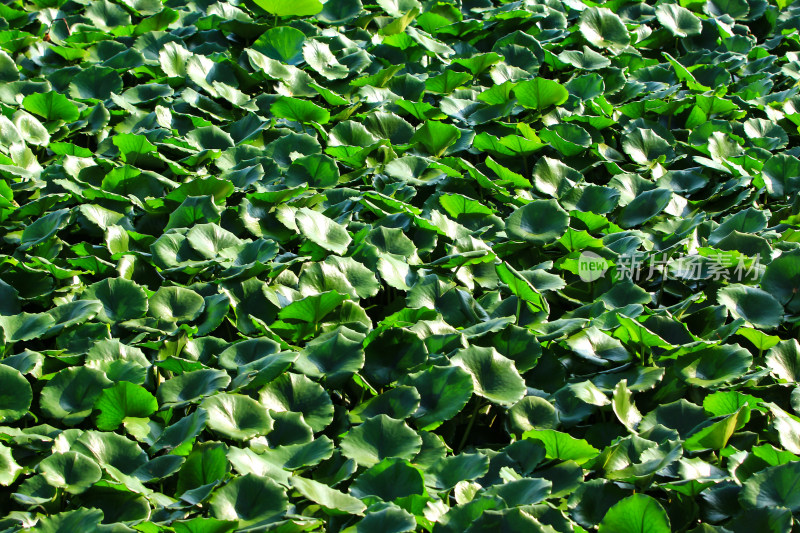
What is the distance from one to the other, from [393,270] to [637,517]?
2.46 feet

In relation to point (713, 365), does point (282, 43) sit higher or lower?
higher

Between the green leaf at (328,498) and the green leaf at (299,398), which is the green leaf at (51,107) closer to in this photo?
the green leaf at (299,398)

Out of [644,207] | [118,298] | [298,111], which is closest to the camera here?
[118,298]

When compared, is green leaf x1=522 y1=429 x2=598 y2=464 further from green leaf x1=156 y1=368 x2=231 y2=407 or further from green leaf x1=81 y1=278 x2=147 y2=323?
green leaf x1=81 y1=278 x2=147 y2=323

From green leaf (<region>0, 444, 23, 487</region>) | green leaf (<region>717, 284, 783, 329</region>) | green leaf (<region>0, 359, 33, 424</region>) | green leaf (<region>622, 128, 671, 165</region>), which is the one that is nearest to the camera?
green leaf (<region>0, 444, 23, 487</region>)

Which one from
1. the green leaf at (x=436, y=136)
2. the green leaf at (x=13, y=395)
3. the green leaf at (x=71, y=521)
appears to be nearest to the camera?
the green leaf at (x=71, y=521)

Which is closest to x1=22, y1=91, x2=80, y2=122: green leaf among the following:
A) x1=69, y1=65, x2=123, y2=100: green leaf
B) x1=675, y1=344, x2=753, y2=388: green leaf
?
x1=69, y1=65, x2=123, y2=100: green leaf

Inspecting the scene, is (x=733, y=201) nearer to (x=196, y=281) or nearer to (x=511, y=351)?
(x=511, y=351)

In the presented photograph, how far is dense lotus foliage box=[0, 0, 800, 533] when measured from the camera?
4.36 ft

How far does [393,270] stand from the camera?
1789 mm

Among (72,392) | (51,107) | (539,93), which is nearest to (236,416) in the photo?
(72,392)

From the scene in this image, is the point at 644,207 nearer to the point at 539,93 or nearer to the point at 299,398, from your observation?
the point at 539,93

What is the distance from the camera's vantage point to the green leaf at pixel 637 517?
1223 millimetres

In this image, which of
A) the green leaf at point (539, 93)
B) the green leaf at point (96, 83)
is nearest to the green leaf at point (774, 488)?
the green leaf at point (539, 93)
